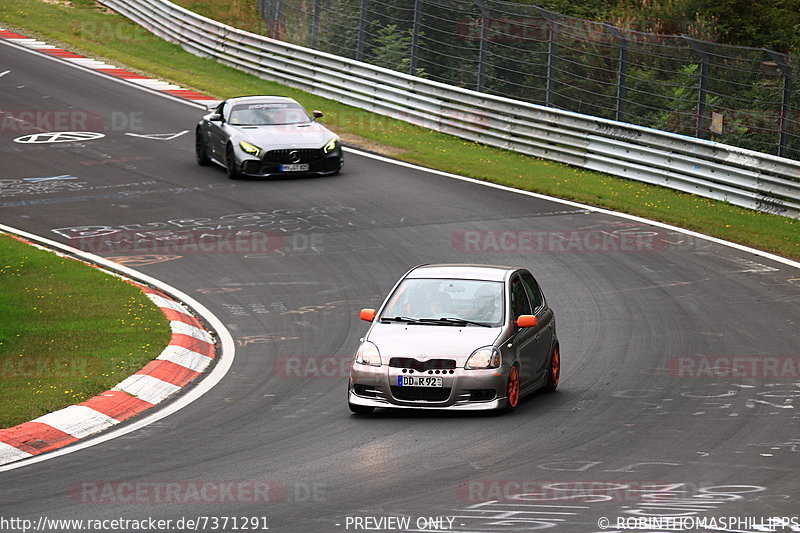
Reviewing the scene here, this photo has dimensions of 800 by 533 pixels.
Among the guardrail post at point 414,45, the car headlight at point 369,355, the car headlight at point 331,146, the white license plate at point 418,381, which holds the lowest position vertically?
the white license plate at point 418,381

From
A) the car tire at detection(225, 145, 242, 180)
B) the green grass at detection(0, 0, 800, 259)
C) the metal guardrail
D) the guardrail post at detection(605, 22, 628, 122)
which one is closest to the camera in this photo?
the green grass at detection(0, 0, 800, 259)

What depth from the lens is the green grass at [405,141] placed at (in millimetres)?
22094

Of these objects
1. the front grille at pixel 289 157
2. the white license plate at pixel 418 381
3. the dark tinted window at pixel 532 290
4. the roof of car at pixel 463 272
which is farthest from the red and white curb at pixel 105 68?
the white license plate at pixel 418 381

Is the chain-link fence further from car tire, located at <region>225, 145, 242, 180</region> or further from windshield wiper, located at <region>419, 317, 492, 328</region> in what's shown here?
windshield wiper, located at <region>419, 317, 492, 328</region>

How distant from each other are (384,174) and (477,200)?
9.37 feet

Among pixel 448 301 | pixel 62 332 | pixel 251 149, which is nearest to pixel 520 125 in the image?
pixel 251 149

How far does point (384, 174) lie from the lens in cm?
2538

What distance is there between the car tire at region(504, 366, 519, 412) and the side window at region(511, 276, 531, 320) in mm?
705

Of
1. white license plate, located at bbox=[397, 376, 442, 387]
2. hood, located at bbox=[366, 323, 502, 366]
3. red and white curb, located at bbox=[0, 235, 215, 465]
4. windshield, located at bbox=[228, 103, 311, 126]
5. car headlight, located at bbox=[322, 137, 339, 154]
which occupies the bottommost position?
red and white curb, located at bbox=[0, 235, 215, 465]

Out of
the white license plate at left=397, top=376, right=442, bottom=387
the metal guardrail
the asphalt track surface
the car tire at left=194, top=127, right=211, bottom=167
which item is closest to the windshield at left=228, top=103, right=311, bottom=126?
the car tire at left=194, top=127, right=211, bottom=167

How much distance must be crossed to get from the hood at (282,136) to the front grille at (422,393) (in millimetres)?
13706

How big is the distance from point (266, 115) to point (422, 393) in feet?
49.0

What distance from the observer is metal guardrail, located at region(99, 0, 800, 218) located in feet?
76.4

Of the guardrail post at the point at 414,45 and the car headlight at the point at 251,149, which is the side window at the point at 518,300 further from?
the guardrail post at the point at 414,45
